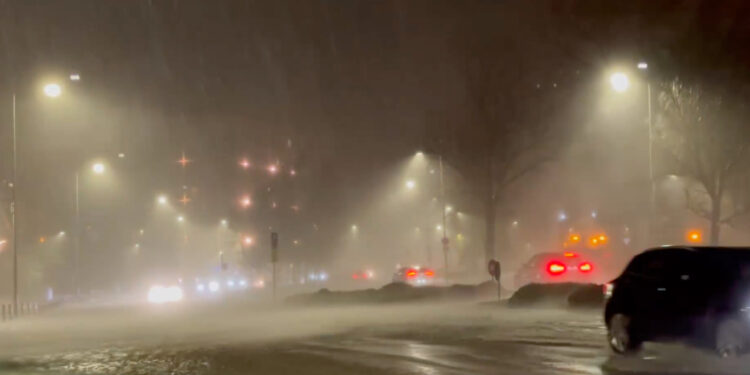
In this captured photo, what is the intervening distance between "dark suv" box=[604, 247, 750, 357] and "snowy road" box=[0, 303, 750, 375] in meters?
0.40

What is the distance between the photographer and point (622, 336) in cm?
1430

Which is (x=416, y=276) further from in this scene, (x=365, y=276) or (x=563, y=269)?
(x=365, y=276)

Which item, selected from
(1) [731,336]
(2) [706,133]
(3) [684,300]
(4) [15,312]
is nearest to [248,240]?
(4) [15,312]

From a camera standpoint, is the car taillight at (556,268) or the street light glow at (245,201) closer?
the car taillight at (556,268)

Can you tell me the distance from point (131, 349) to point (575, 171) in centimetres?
4404

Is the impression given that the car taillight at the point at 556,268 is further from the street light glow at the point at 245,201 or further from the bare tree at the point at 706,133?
the street light glow at the point at 245,201

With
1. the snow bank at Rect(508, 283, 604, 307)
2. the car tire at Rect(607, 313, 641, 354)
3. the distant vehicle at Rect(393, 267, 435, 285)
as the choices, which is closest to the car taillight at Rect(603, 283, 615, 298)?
the car tire at Rect(607, 313, 641, 354)

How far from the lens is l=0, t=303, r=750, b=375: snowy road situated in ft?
44.7

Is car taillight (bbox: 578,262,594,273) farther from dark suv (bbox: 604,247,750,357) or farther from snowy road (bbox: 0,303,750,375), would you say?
dark suv (bbox: 604,247,750,357)

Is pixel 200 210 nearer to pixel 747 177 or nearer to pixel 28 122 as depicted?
pixel 28 122

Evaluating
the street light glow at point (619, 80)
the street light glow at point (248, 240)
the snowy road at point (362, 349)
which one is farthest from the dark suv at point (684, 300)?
the street light glow at point (248, 240)

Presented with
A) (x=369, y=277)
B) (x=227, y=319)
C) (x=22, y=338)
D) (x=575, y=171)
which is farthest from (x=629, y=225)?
(x=22, y=338)

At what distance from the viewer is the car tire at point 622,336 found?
46.4 ft

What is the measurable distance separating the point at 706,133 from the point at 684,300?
59.4ft
